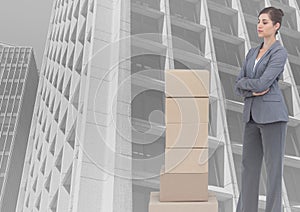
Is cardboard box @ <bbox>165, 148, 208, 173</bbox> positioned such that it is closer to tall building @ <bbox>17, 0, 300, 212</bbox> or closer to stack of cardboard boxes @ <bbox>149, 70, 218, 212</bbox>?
stack of cardboard boxes @ <bbox>149, 70, 218, 212</bbox>

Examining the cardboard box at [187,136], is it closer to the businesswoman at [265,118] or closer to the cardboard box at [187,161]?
the cardboard box at [187,161]

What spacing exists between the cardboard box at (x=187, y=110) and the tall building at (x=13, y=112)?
7318 cm

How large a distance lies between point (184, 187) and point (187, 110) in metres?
0.62

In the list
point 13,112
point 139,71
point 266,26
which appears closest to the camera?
point 266,26

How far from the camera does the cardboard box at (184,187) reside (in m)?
3.61

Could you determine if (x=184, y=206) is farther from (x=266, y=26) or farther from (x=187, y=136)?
(x=266, y=26)

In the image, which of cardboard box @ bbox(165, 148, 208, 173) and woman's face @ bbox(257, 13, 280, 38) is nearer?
cardboard box @ bbox(165, 148, 208, 173)

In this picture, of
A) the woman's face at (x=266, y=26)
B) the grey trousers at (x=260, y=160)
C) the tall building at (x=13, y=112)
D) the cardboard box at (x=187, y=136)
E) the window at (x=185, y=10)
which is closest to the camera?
the grey trousers at (x=260, y=160)

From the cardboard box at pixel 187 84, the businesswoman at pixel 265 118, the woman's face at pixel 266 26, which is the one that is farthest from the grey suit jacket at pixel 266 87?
the cardboard box at pixel 187 84

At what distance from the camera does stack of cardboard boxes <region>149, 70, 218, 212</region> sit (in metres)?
3.57

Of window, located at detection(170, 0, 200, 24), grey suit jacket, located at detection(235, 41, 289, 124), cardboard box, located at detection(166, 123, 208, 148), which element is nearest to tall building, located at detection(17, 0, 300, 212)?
window, located at detection(170, 0, 200, 24)

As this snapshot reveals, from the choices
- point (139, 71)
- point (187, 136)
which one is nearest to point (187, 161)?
point (187, 136)

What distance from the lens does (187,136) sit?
3572 mm

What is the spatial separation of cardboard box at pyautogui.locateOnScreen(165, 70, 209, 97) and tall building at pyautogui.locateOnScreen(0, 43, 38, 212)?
7318 centimetres
